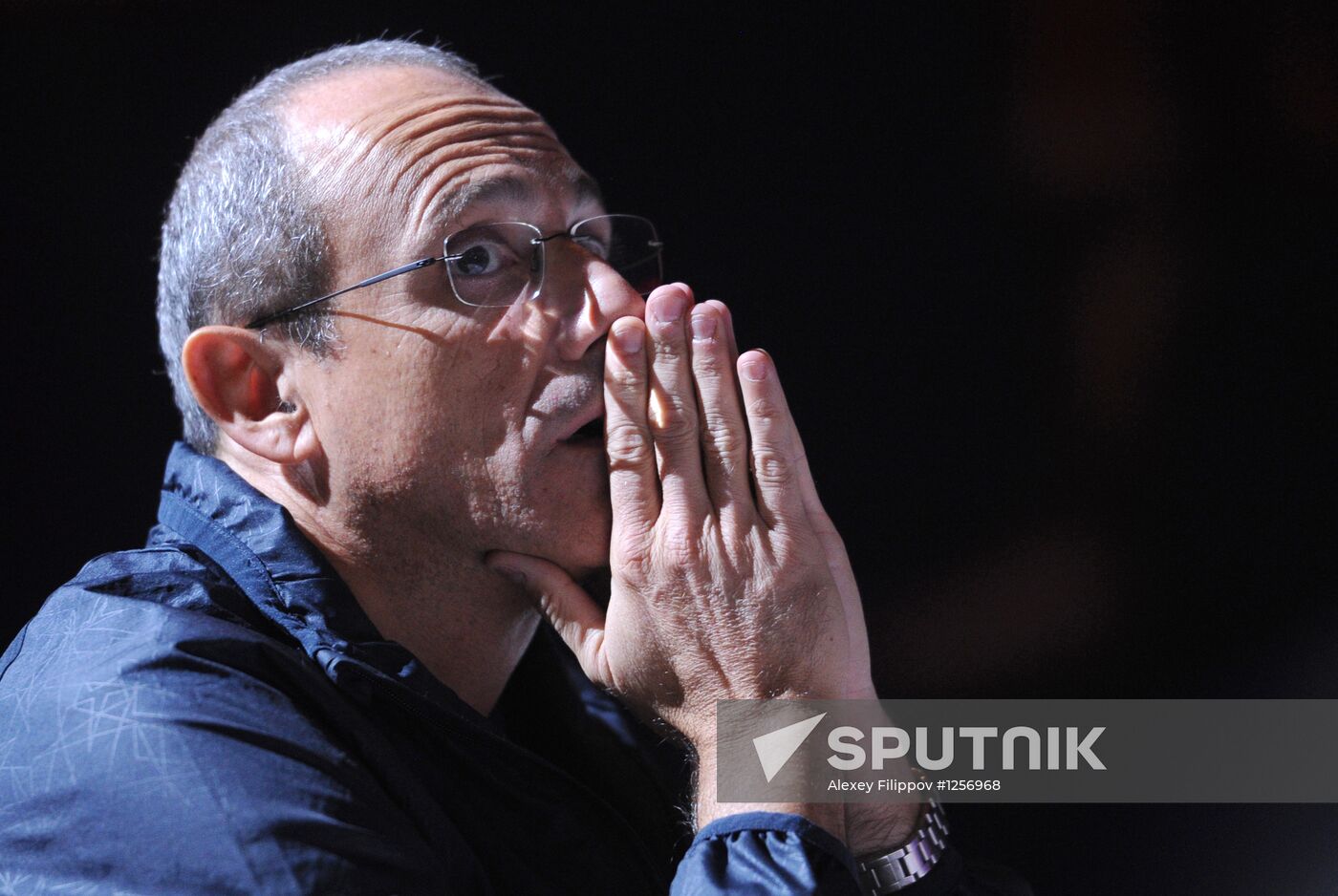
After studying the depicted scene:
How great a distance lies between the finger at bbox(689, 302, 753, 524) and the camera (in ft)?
4.70

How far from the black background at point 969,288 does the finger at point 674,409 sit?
2.57 ft

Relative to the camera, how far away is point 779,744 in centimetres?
133

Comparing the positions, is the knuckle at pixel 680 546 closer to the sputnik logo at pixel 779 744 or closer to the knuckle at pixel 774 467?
the knuckle at pixel 774 467

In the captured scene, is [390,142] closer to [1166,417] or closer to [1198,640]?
[1166,417]

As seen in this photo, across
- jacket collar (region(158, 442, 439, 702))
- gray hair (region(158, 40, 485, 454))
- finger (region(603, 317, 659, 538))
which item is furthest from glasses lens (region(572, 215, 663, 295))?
jacket collar (region(158, 442, 439, 702))

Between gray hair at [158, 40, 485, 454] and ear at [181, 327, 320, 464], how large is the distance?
0.13ft

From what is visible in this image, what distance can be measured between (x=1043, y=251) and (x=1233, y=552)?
0.64 m

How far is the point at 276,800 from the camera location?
1086mm

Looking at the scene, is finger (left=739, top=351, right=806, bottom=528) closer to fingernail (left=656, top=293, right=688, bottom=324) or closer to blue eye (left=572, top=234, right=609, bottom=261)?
fingernail (left=656, top=293, right=688, bottom=324)

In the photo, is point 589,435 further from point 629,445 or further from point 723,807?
point 723,807

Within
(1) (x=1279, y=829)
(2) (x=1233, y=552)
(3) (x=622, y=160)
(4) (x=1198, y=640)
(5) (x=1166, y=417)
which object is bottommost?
(1) (x=1279, y=829)

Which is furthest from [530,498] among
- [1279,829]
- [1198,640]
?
[1279,829]

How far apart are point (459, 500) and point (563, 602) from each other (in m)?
0.19

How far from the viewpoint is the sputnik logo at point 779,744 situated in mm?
1312
